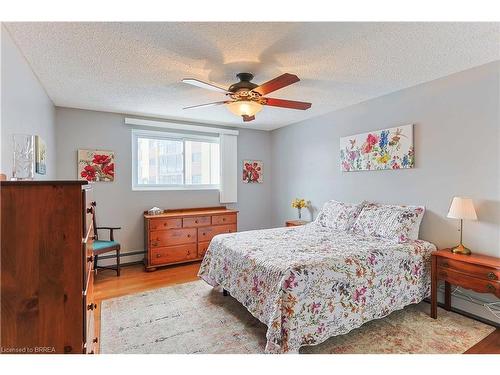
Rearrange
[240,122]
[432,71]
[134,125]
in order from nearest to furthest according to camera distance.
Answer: [432,71], [134,125], [240,122]

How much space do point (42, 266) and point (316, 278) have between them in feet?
5.44

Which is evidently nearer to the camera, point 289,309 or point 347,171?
point 289,309

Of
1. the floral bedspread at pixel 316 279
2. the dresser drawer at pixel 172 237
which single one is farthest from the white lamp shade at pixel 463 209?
the dresser drawer at pixel 172 237

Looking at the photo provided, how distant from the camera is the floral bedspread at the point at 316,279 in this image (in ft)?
6.26

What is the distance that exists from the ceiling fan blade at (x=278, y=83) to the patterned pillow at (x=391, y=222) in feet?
6.19

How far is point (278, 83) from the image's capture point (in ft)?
6.96

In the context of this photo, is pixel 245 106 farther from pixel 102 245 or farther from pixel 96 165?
pixel 96 165

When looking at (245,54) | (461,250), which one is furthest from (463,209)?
(245,54)

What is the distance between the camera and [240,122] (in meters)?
4.67

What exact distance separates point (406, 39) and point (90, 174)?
4.06m

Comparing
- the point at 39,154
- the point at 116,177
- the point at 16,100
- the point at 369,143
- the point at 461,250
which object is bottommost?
the point at 461,250

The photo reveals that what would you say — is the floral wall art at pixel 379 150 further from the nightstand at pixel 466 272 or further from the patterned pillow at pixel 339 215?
the nightstand at pixel 466 272

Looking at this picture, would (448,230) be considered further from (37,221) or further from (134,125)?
(134,125)
